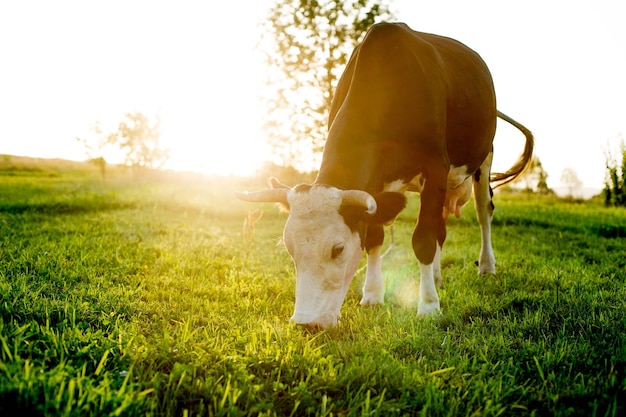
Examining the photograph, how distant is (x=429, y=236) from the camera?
4609 millimetres

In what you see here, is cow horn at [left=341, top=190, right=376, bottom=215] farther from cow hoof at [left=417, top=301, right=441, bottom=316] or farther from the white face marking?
cow hoof at [left=417, top=301, right=441, bottom=316]

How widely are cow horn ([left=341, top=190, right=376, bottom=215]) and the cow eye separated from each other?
0.31m

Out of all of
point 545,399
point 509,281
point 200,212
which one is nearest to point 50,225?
point 200,212

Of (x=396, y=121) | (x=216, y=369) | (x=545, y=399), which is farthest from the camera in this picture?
(x=396, y=121)

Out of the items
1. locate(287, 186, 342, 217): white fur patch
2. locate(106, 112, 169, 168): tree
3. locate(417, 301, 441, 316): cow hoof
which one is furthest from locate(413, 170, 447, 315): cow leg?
locate(106, 112, 169, 168): tree

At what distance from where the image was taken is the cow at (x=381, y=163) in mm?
3695

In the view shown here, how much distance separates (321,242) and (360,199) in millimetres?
411

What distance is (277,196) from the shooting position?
13.1 feet

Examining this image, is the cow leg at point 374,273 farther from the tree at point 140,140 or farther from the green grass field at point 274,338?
the tree at point 140,140

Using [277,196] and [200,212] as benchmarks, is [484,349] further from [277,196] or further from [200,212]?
[200,212]

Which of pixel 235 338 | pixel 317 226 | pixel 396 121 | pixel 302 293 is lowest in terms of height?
pixel 235 338

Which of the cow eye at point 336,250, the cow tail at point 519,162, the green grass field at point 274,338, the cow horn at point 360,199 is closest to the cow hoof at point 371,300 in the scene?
the green grass field at point 274,338

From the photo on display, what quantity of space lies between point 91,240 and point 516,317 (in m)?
5.17

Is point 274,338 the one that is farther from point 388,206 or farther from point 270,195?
point 388,206
